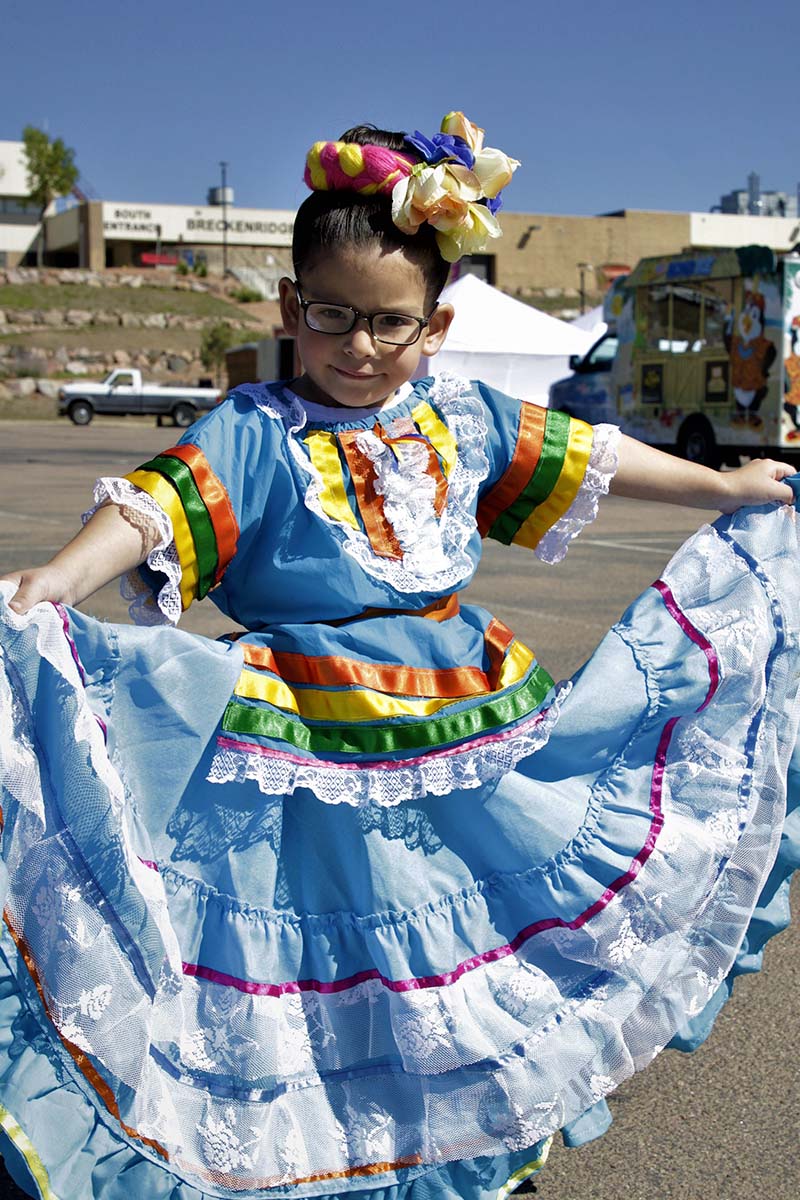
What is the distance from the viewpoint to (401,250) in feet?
7.35

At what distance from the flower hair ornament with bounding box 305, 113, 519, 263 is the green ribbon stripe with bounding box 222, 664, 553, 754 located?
2.62 feet

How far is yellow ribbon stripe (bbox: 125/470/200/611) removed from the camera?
2109mm

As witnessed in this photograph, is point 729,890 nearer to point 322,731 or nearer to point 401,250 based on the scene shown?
point 322,731

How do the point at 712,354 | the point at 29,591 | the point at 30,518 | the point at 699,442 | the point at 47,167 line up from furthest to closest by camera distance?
the point at 47,167 → the point at 699,442 → the point at 712,354 → the point at 30,518 → the point at 29,591

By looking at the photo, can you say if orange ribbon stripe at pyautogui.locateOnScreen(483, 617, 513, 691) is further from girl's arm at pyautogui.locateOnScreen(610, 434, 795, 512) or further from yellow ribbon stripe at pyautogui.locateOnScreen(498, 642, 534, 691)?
girl's arm at pyautogui.locateOnScreen(610, 434, 795, 512)

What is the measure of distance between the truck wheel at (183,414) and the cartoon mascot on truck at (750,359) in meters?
21.8

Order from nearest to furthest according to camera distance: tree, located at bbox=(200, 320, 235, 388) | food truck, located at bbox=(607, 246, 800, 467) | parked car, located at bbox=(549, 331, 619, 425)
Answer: food truck, located at bbox=(607, 246, 800, 467) < parked car, located at bbox=(549, 331, 619, 425) < tree, located at bbox=(200, 320, 235, 388)

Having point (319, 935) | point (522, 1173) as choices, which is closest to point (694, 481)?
A: point (319, 935)

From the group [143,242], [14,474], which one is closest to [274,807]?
[14,474]

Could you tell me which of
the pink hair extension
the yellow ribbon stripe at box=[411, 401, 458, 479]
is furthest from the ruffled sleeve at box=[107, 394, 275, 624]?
the pink hair extension

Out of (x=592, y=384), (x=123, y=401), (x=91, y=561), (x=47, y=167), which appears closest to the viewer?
(x=91, y=561)

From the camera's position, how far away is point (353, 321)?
223 centimetres

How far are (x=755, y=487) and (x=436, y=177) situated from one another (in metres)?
0.82

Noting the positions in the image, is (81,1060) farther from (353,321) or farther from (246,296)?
(246,296)
